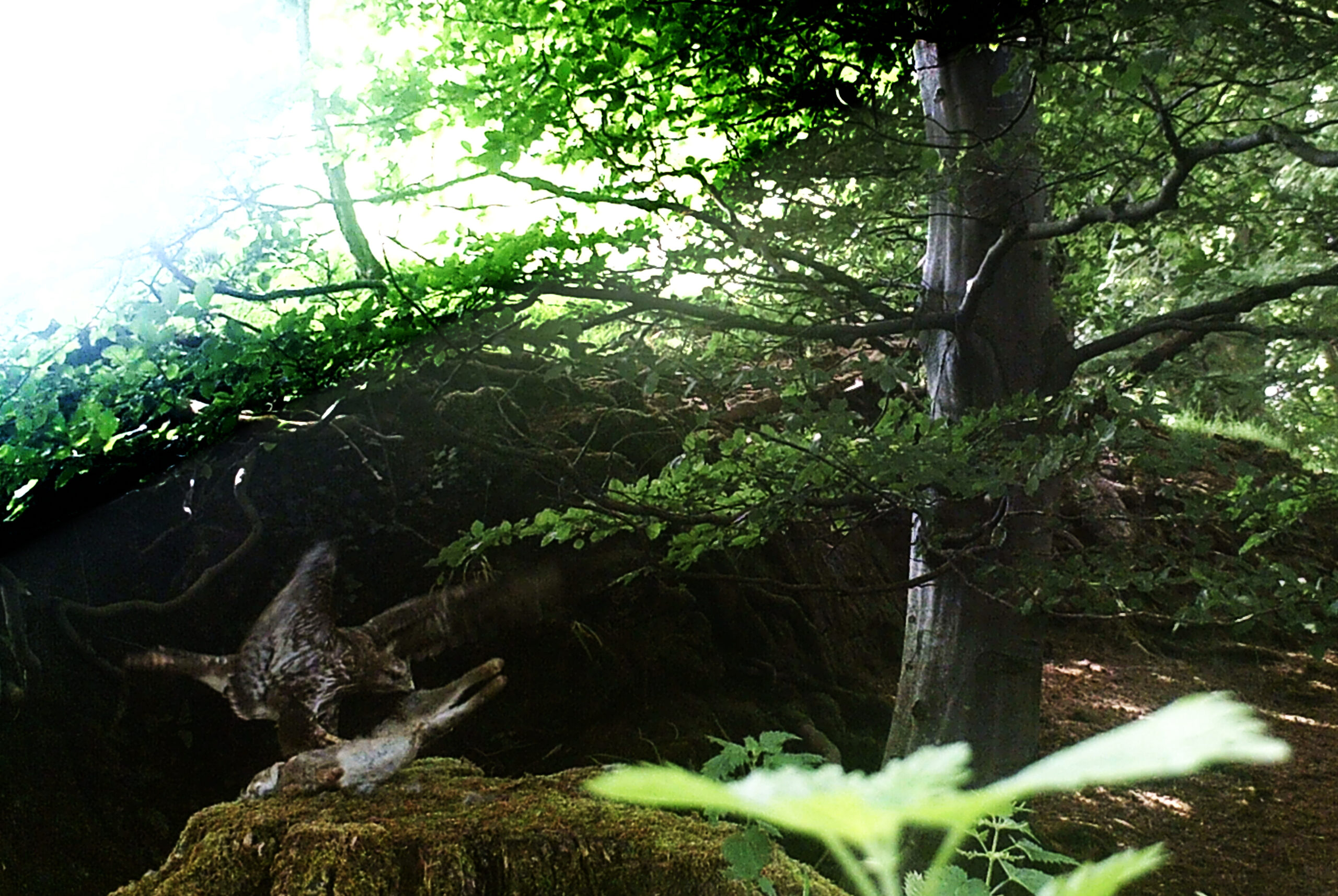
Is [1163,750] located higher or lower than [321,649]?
higher

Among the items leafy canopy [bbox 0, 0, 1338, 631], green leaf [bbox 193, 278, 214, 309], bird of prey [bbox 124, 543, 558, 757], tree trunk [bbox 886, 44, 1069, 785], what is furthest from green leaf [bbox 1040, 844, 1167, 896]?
bird of prey [bbox 124, 543, 558, 757]

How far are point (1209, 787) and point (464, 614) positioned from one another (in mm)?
1097

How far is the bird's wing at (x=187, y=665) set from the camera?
1187 millimetres

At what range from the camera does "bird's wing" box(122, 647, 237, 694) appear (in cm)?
119

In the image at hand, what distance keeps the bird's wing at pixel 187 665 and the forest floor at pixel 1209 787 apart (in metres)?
1.12

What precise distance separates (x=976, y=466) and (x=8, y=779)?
122 centimetres

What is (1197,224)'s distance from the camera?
1.27m

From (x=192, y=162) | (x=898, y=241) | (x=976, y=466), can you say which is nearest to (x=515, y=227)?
Result: (x=192, y=162)

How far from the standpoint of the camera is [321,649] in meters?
1.23

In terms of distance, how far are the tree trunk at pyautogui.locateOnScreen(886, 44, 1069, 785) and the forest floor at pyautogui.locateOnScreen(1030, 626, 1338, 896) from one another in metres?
0.18

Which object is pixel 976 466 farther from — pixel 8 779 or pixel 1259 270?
pixel 8 779

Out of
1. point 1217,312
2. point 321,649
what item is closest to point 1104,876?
point 1217,312

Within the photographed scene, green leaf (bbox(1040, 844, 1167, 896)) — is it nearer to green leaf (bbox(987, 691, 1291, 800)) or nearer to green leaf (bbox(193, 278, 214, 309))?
green leaf (bbox(987, 691, 1291, 800))

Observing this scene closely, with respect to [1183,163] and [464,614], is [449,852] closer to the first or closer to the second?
[464,614]
